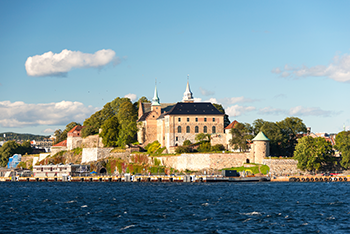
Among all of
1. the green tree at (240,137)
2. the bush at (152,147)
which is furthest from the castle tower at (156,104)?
the green tree at (240,137)

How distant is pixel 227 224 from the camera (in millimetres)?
36969

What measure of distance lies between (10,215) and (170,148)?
63.4 meters

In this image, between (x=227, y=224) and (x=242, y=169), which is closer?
(x=227, y=224)

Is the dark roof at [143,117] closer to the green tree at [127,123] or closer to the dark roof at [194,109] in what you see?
the green tree at [127,123]

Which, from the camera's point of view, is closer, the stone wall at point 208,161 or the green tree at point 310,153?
the green tree at point 310,153

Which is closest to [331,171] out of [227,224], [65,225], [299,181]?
[299,181]

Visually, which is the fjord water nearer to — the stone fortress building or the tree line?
the tree line

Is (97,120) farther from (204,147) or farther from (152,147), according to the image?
(204,147)

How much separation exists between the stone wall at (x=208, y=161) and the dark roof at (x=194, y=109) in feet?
46.4

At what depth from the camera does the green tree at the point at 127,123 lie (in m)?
116

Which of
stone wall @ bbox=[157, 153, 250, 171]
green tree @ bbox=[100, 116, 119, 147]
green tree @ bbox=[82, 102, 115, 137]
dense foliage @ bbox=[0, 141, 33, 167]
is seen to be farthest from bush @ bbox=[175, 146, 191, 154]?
dense foliage @ bbox=[0, 141, 33, 167]

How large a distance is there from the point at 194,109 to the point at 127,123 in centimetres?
1898

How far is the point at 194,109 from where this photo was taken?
365 ft

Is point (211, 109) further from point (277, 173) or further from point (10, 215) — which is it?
point (10, 215)
